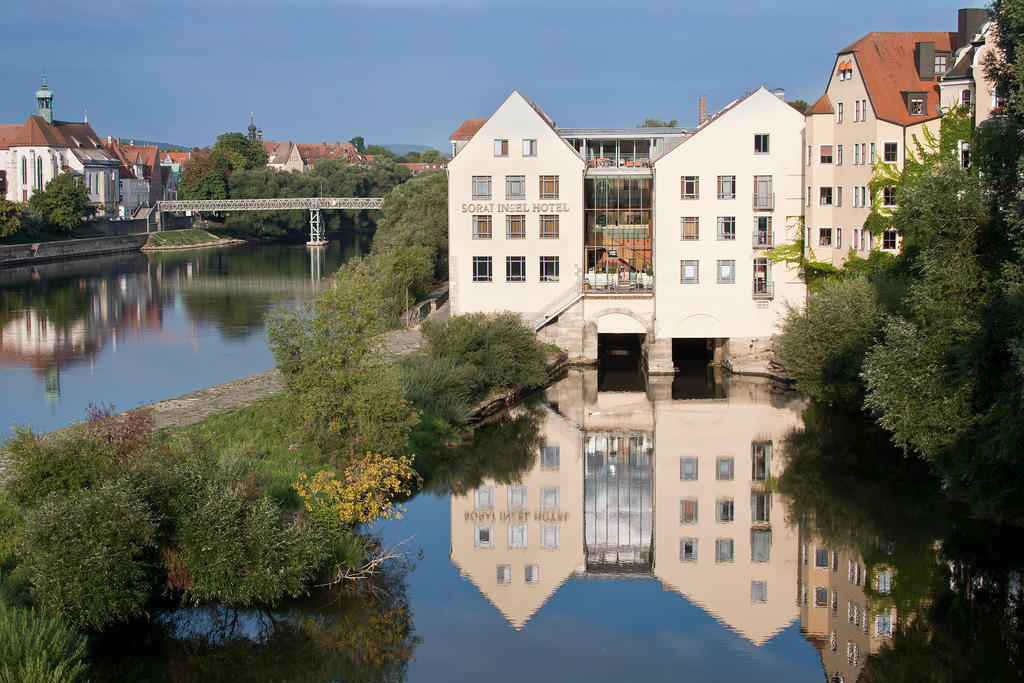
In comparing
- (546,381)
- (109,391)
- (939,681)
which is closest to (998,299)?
(939,681)

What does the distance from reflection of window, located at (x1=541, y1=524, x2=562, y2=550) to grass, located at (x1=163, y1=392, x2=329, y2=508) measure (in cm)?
442

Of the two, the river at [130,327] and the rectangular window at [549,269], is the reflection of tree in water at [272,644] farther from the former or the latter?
the rectangular window at [549,269]

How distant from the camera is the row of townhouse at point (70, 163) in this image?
104m

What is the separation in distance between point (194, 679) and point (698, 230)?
26.6 m

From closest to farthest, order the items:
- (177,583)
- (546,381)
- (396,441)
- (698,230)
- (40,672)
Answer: (40,672) < (177,583) < (396,441) < (546,381) < (698,230)

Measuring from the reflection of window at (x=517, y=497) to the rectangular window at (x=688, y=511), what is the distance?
10.8ft

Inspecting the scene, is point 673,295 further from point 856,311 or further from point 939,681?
point 939,681

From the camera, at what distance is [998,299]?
59.2 ft

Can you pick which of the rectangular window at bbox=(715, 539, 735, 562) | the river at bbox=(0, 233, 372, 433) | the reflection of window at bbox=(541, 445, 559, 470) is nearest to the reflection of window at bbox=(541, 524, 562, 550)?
the rectangular window at bbox=(715, 539, 735, 562)

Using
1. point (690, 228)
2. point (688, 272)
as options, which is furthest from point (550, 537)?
point (690, 228)

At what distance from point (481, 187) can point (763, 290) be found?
10428 mm

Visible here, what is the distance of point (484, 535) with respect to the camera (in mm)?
20734

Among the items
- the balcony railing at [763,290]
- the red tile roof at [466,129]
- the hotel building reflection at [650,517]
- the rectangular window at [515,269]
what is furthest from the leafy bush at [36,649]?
the red tile roof at [466,129]

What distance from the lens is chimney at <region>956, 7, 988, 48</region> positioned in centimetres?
3341
